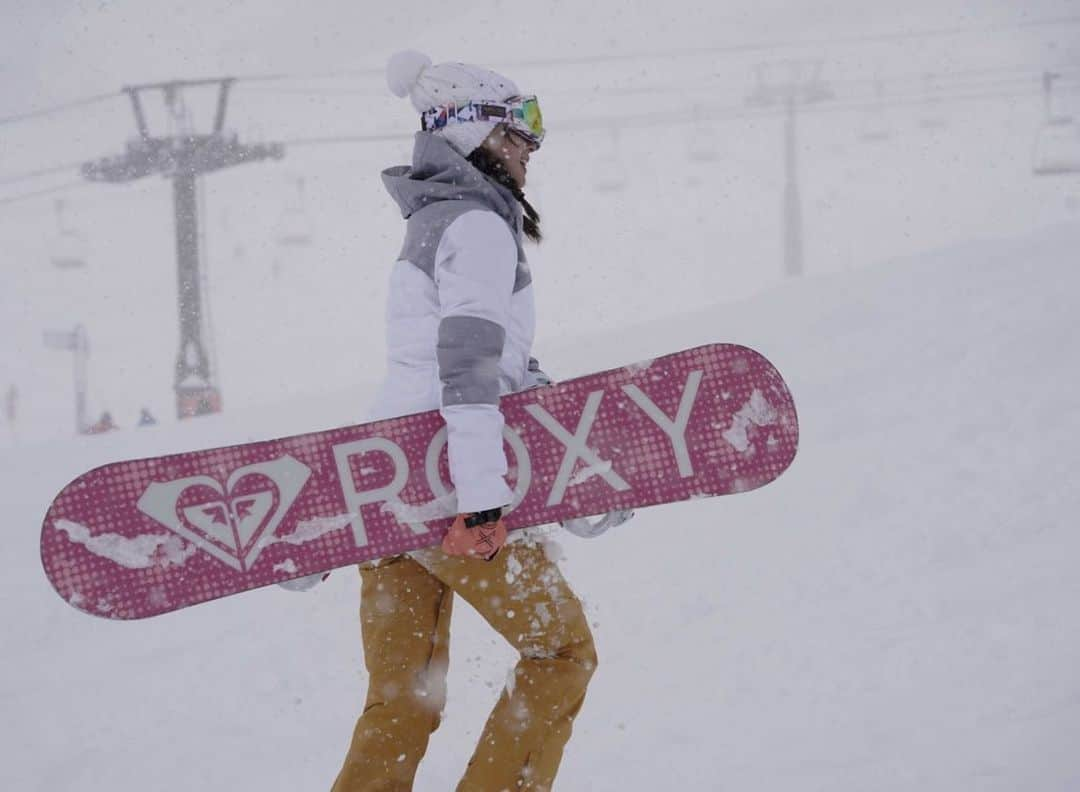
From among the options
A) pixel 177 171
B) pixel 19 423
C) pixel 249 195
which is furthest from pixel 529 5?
pixel 177 171

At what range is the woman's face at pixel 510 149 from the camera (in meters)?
2.08

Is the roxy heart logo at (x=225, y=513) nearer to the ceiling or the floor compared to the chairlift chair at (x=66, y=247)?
nearer to the ceiling

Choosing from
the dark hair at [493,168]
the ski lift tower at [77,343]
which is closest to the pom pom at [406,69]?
the dark hair at [493,168]

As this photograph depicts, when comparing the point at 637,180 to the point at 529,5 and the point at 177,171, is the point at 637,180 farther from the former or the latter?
the point at 529,5

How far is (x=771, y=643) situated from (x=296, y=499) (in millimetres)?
2148

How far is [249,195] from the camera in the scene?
3290 inches

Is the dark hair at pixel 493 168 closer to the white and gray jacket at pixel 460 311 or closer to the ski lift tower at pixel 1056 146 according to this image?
the white and gray jacket at pixel 460 311

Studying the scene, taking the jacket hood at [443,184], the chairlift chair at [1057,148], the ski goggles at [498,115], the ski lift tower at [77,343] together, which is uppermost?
the ski goggles at [498,115]

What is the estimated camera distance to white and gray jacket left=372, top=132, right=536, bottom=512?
5.97ft

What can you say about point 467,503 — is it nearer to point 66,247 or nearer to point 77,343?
point 77,343

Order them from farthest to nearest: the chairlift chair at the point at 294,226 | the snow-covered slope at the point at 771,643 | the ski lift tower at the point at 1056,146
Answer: the chairlift chair at the point at 294,226
the ski lift tower at the point at 1056,146
the snow-covered slope at the point at 771,643

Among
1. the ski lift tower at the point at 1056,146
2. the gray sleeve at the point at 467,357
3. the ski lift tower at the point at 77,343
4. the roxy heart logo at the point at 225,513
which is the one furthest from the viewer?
the ski lift tower at the point at 1056,146

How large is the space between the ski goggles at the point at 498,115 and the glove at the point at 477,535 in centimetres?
85

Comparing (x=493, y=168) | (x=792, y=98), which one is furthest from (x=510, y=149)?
(x=792, y=98)
